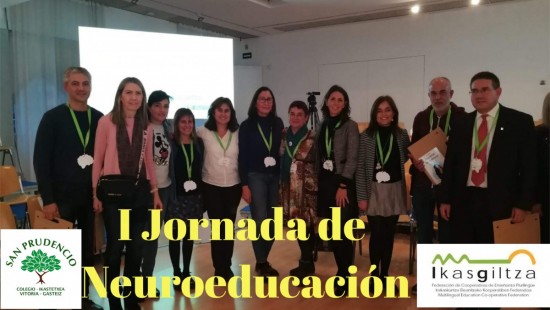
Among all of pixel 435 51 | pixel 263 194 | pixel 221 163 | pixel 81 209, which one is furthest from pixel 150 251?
pixel 435 51

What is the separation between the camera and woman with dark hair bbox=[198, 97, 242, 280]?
9.71 ft

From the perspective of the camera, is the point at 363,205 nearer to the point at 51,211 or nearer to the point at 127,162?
the point at 127,162

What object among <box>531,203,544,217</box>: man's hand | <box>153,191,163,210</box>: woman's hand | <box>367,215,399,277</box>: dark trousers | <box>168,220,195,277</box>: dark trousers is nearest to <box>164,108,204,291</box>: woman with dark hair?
<box>168,220,195,277</box>: dark trousers

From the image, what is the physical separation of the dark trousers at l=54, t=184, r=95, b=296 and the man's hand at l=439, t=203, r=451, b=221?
2227mm

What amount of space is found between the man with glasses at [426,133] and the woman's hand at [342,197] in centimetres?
51

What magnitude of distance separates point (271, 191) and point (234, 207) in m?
0.31

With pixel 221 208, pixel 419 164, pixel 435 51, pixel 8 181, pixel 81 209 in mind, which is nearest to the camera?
pixel 81 209

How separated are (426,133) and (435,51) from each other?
459 cm

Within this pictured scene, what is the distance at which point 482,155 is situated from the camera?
224cm

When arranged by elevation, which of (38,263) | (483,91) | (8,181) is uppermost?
(483,91)

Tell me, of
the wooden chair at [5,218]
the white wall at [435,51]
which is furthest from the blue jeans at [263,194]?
the white wall at [435,51]

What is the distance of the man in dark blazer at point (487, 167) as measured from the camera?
2145 millimetres

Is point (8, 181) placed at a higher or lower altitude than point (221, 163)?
lower

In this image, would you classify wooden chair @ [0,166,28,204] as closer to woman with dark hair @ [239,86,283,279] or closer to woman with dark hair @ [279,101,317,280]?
woman with dark hair @ [239,86,283,279]
